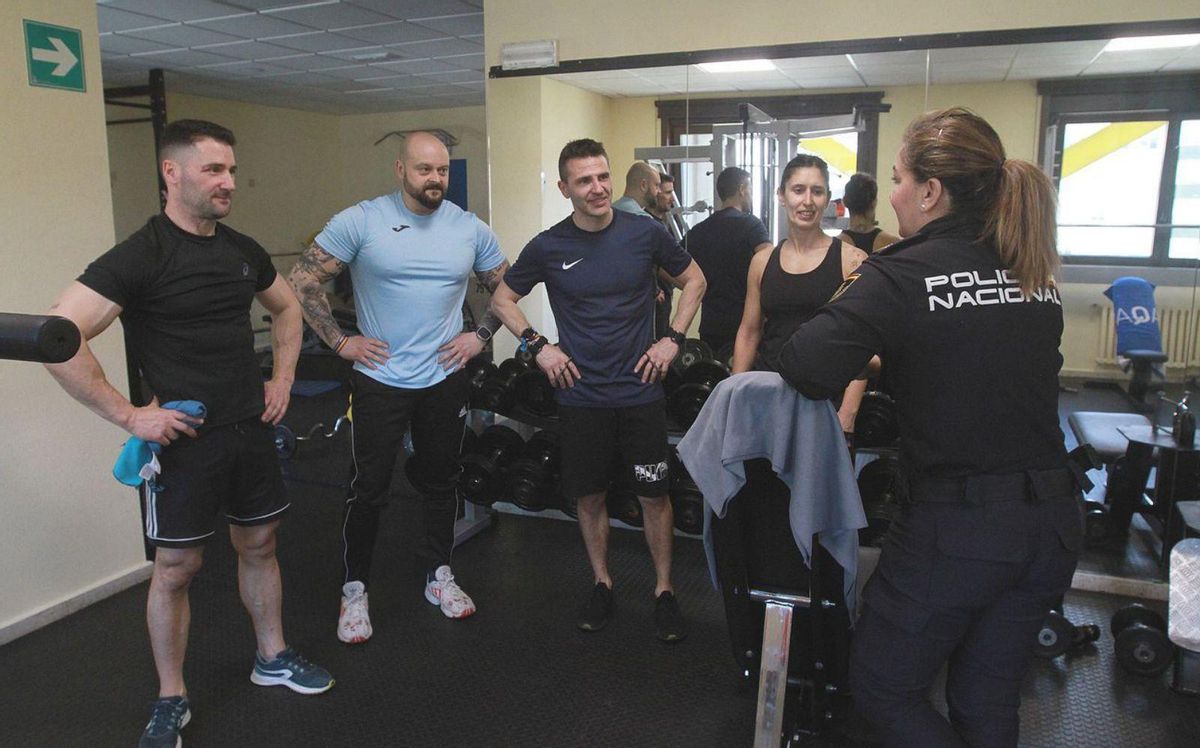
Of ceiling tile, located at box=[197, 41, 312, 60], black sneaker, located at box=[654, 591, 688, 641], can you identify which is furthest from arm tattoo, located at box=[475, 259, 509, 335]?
ceiling tile, located at box=[197, 41, 312, 60]

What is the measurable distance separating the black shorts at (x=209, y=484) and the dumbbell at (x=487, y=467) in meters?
0.95

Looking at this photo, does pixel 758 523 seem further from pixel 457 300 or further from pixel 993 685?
pixel 457 300

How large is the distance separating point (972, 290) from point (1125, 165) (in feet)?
6.24

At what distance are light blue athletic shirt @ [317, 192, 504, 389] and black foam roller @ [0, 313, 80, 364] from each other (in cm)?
160

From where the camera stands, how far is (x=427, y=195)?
2281 millimetres

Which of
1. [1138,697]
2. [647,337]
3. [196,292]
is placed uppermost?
[196,292]

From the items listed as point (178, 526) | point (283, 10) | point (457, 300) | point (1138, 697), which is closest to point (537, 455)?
point (457, 300)

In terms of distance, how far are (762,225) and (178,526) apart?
6.58ft

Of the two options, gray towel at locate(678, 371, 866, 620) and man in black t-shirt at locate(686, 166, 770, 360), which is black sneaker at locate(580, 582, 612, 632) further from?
gray towel at locate(678, 371, 866, 620)

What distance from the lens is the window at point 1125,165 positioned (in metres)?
2.52

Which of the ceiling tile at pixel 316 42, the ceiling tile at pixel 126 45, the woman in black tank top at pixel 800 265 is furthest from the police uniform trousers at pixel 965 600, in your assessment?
the ceiling tile at pixel 126 45

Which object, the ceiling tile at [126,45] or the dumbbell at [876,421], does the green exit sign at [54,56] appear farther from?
the ceiling tile at [126,45]

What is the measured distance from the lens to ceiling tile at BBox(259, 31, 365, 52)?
5.06 m

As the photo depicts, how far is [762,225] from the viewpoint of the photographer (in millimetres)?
2955
